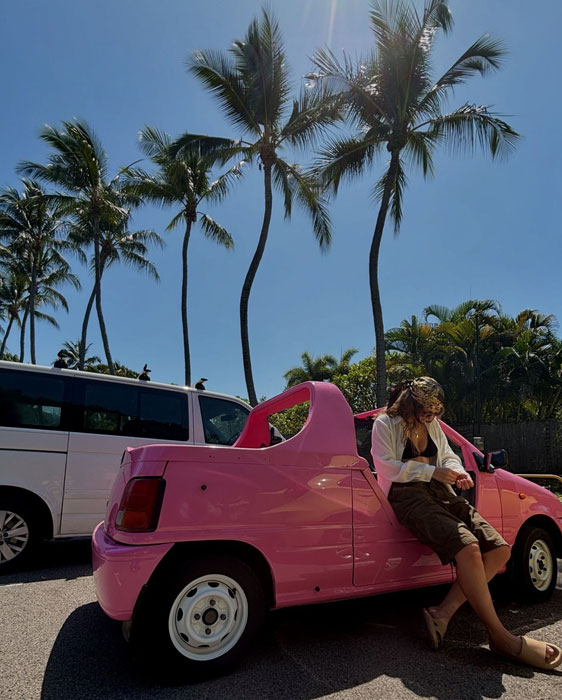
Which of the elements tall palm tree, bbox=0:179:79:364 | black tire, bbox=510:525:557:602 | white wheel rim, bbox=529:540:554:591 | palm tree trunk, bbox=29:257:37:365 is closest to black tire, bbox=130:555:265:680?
black tire, bbox=510:525:557:602

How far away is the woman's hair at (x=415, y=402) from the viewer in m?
3.21

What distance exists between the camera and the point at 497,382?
19.5 meters

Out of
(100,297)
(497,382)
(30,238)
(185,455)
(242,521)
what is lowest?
(242,521)

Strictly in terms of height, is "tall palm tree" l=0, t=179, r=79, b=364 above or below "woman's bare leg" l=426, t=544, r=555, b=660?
above

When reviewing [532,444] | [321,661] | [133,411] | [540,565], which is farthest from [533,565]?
[532,444]

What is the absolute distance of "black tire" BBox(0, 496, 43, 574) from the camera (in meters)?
4.66

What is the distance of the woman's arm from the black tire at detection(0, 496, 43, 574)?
12.2ft

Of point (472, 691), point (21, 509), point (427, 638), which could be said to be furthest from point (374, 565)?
point (21, 509)

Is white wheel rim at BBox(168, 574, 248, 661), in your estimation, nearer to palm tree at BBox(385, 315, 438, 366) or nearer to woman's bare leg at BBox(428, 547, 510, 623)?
woman's bare leg at BBox(428, 547, 510, 623)

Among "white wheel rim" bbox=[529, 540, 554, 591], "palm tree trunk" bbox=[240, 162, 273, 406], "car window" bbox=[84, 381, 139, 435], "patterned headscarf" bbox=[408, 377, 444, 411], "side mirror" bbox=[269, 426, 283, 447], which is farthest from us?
"palm tree trunk" bbox=[240, 162, 273, 406]

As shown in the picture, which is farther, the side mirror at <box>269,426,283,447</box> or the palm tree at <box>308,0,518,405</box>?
the palm tree at <box>308,0,518,405</box>

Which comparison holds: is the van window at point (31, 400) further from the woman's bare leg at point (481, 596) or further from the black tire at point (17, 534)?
the woman's bare leg at point (481, 596)

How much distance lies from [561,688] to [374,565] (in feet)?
3.58

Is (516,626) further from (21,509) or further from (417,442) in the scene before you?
(21,509)
